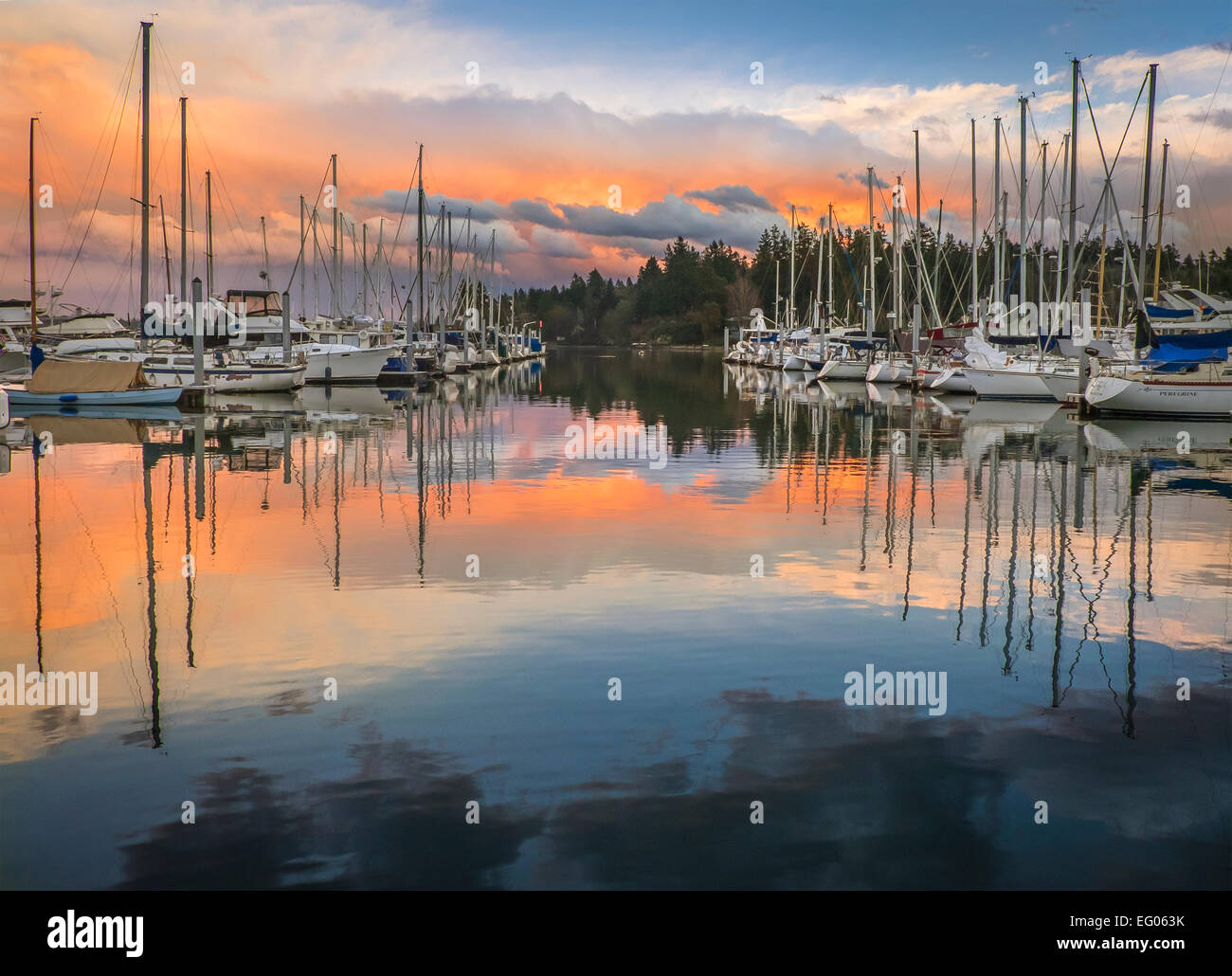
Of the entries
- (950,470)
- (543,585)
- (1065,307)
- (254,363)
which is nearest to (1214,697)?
(543,585)

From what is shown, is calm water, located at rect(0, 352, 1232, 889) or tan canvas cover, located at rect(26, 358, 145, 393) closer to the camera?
calm water, located at rect(0, 352, 1232, 889)

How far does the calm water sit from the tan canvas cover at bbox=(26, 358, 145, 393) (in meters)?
20.2

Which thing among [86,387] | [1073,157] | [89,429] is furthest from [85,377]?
[1073,157]

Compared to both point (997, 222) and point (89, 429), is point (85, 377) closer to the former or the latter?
point (89, 429)

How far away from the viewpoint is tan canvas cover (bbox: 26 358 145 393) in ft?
131

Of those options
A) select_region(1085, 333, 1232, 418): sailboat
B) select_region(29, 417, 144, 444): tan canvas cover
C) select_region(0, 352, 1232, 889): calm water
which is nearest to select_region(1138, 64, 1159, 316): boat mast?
select_region(1085, 333, 1232, 418): sailboat

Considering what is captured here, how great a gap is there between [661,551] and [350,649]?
5.56 meters

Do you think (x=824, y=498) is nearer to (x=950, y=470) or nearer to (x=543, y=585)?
(x=950, y=470)

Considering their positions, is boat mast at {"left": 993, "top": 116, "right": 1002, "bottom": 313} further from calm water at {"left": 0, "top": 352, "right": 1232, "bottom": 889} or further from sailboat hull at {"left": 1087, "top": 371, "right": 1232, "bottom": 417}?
calm water at {"left": 0, "top": 352, "right": 1232, "bottom": 889}

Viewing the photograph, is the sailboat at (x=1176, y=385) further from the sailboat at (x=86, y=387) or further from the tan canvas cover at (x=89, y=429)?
the sailboat at (x=86, y=387)

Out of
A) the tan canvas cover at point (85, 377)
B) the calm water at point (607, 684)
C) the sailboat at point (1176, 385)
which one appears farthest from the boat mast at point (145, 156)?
the sailboat at point (1176, 385)

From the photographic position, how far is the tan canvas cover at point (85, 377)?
39.9 metres

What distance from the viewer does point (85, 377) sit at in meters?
40.4
